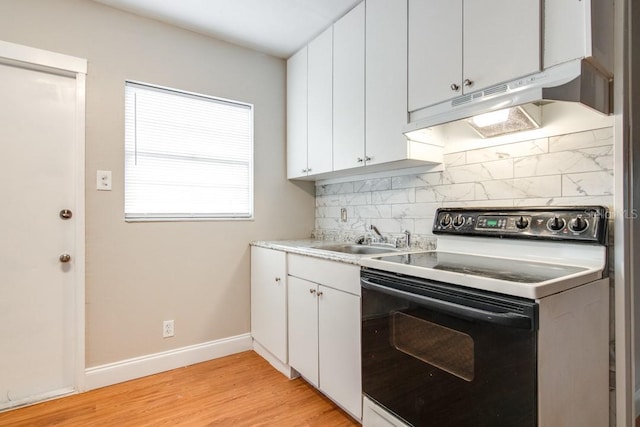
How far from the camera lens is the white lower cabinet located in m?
1.67

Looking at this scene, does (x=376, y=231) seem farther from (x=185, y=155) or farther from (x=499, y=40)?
(x=185, y=155)

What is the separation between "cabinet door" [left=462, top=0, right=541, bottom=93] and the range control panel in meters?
0.59

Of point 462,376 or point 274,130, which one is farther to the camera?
point 274,130

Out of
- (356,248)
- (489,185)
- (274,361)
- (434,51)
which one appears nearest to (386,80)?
(434,51)

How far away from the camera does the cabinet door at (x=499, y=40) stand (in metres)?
1.27

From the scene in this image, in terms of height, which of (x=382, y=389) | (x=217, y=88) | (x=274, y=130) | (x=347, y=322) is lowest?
(x=382, y=389)

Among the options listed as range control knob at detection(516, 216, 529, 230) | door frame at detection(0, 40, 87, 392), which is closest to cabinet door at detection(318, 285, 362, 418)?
range control knob at detection(516, 216, 529, 230)

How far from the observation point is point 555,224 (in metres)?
1.41

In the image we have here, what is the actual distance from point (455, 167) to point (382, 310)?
0.95 metres

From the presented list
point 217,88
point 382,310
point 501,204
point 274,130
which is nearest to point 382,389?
point 382,310

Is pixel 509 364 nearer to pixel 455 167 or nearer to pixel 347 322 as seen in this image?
pixel 347 322

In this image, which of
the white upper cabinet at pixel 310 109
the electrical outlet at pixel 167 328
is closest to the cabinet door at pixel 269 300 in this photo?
the electrical outlet at pixel 167 328

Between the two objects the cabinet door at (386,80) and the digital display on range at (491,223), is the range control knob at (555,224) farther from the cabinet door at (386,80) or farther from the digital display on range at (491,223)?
the cabinet door at (386,80)

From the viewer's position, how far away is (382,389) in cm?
147
